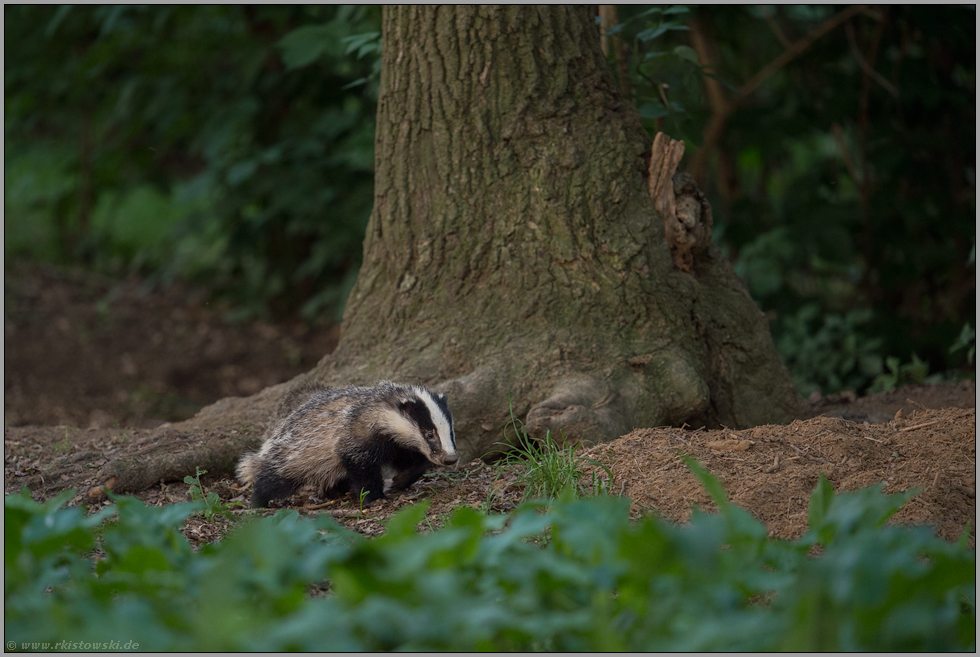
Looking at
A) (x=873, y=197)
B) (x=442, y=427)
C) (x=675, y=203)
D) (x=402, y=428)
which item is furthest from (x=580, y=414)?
(x=873, y=197)

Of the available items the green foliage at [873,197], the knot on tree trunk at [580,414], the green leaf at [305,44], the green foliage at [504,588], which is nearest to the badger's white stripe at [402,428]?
the knot on tree trunk at [580,414]

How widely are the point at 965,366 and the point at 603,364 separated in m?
4.96

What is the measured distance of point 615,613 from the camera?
2.38 metres

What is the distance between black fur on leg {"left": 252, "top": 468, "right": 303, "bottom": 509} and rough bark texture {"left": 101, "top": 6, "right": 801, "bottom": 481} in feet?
1.78

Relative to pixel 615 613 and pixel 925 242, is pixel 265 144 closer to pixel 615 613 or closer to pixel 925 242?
pixel 925 242

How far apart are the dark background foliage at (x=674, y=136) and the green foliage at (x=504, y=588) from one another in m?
3.77

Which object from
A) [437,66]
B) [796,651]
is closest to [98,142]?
[437,66]

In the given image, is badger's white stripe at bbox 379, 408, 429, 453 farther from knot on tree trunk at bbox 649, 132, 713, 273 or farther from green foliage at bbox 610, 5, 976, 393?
green foliage at bbox 610, 5, 976, 393

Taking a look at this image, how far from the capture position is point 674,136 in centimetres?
584

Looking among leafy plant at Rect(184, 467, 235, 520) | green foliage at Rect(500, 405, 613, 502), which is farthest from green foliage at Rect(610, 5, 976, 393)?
leafy plant at Rect(184, 467, 235, 520)

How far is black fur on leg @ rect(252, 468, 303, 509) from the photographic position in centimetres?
443

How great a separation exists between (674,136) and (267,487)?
3.44 metres

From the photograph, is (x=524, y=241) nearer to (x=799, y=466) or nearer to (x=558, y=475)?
(x=558, y=475)

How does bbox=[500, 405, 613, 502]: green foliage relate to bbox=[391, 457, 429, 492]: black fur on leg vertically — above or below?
above
